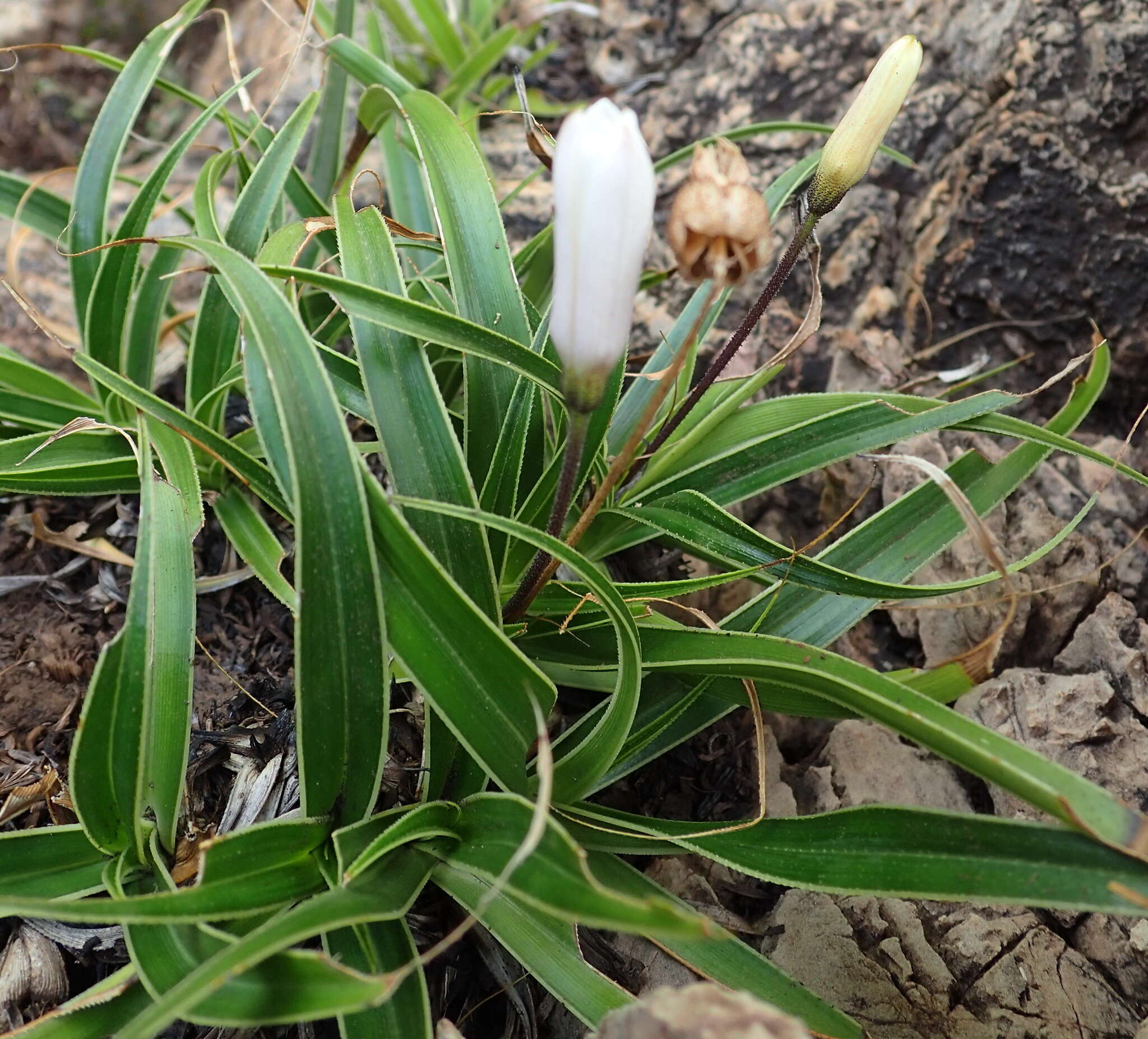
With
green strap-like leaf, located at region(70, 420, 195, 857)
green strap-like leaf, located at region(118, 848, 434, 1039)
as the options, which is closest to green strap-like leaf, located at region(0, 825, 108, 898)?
green strap-like leaf, located at region(70, 420, 195, 857)

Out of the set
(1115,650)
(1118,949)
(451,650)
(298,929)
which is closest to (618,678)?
→ (451,650)

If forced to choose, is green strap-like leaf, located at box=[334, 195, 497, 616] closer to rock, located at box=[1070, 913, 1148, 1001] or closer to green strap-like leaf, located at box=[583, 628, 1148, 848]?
green strap-like leaf, located at box=[583, 628, 1148, 848]

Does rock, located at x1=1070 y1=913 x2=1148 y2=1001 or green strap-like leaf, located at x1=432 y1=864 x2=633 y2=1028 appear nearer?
green strap-like leaf, located at x1=432 y1=864 x2=633 y2=1028

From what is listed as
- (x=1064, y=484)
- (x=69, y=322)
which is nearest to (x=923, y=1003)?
(x=1064, y=484)

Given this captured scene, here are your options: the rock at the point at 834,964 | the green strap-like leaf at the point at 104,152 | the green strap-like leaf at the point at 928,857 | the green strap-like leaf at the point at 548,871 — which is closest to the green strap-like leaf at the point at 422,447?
the green strap-like leaf at the point at 548,871

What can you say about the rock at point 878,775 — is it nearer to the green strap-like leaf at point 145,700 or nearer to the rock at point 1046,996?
the rock at point 1046,996

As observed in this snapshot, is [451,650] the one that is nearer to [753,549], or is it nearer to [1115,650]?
[753,549]
